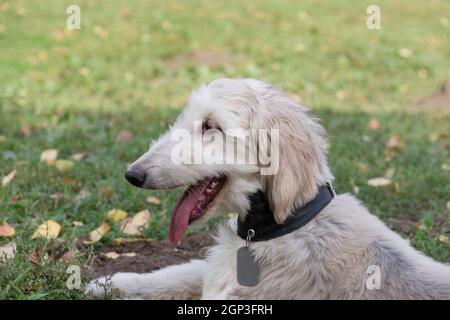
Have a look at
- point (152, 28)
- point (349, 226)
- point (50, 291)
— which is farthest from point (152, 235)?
point (152, 28)

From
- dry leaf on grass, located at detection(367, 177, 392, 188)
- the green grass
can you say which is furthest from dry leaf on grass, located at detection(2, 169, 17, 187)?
dry leaf on grass, located at detection(367, 177, 392, 188)

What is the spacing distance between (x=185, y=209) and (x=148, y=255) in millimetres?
1281

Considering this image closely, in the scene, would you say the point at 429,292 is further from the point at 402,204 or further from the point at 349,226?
the point at 402,204

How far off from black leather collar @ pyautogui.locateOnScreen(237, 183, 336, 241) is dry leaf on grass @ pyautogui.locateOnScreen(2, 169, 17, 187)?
273 cm

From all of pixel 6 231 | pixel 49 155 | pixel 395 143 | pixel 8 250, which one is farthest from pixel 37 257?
pixel 395 143

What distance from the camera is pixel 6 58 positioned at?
34.6 ft

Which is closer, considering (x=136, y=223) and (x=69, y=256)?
(x=69, y=256)

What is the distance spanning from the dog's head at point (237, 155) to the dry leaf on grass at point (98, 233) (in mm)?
1371

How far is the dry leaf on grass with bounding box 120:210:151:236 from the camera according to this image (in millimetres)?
4902

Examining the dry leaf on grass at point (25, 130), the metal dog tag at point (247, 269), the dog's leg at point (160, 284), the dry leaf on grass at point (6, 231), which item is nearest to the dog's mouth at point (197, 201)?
the metal dog tag at point (247, 269)

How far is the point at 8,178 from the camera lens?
18.2 ft

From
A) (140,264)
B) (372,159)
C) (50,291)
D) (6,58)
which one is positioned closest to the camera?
(50,291)

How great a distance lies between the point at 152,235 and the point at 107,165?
1.43 metres

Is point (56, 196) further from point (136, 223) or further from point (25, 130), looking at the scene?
point (25, 130)
